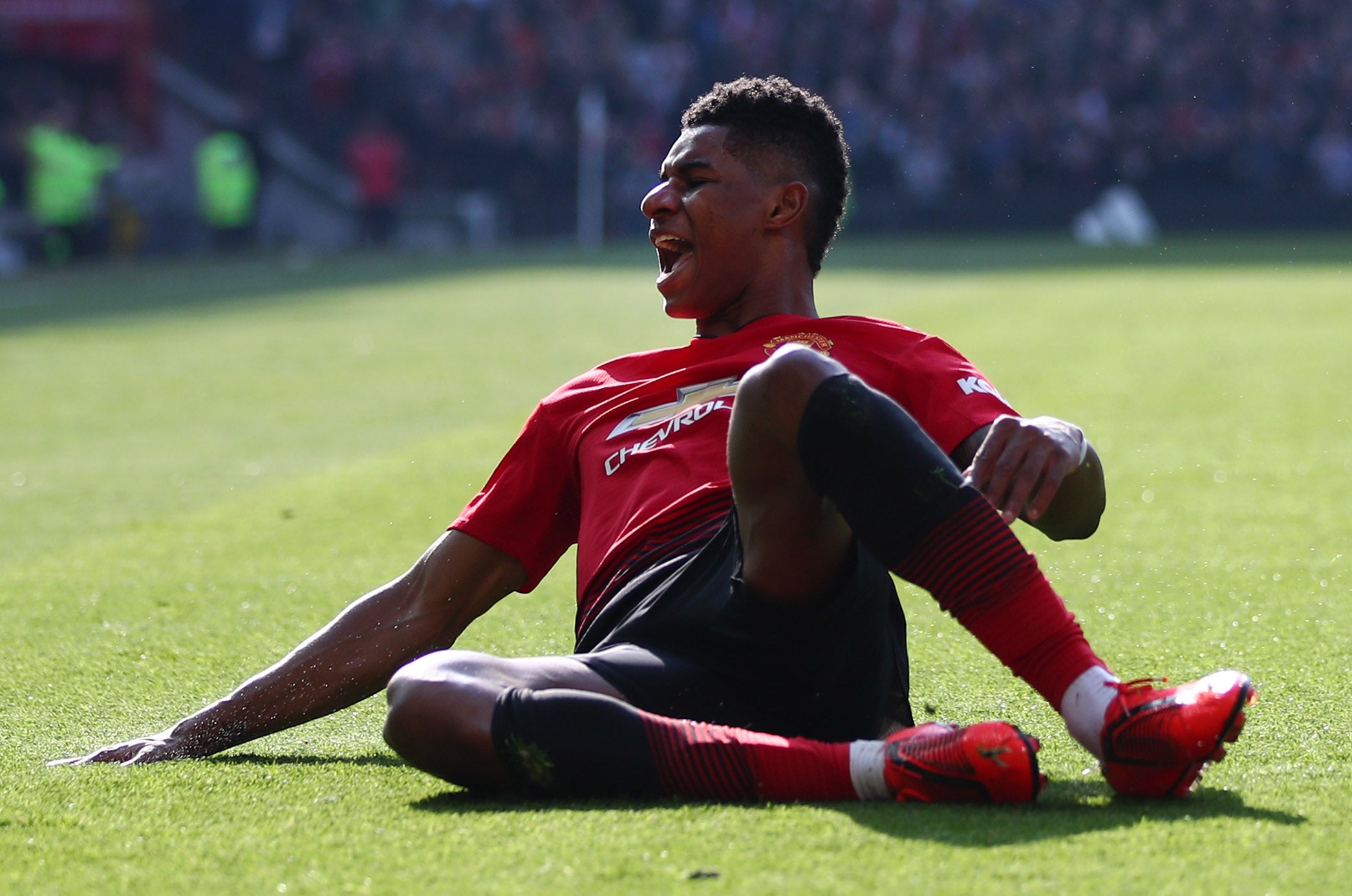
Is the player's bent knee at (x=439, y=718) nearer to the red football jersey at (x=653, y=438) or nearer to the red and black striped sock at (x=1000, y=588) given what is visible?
the red football jersey at (x=653, y=438)

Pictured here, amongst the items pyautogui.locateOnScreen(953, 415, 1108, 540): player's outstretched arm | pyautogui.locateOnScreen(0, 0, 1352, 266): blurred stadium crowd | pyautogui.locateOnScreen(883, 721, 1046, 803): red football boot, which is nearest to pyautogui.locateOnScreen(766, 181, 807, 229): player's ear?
pyautogui.locateOnScreen(953, 415, 1108, 540): player's outstretched arm

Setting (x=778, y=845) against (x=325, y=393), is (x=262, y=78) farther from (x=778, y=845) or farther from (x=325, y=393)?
(x=778, y=845)

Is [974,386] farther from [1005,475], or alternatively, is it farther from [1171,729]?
[1171,729]

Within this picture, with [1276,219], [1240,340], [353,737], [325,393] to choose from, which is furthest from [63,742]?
[1276,219]

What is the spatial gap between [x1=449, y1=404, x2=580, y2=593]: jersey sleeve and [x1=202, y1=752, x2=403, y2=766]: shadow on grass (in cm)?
40

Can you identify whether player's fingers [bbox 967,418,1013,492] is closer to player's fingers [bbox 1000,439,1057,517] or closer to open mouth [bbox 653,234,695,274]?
player's fingers [bbox 1000,439,1057,517]

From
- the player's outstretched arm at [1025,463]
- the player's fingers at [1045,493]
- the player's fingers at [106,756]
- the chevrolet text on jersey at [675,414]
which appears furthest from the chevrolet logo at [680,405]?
the player's fingers at [106,756]

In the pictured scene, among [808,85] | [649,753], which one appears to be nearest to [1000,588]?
[649,753]

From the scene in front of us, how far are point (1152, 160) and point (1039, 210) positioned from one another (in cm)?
191

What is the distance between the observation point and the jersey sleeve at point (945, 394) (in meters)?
2.88

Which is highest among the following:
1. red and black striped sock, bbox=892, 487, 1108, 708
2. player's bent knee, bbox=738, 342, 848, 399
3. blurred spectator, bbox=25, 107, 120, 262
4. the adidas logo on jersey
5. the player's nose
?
the player's nose

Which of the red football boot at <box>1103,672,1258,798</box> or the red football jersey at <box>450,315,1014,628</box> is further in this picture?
the red football jersey at <box>450,315,1014,628</box>

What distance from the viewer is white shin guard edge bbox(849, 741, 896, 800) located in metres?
2.44

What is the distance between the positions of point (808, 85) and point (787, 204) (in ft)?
84.9
